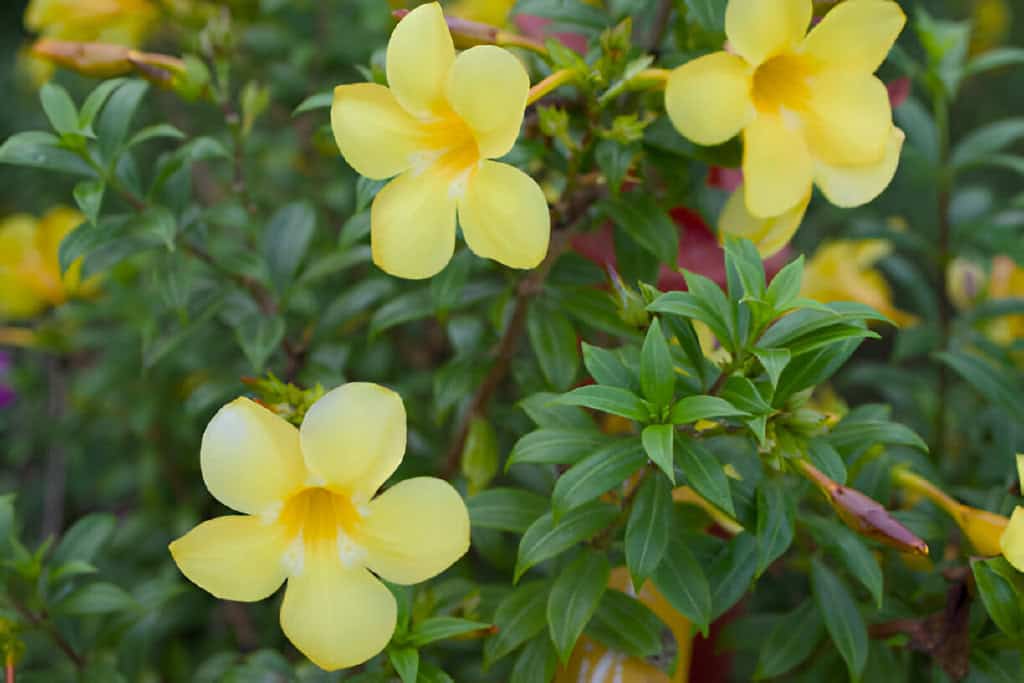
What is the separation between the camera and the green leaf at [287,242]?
45.6 inches

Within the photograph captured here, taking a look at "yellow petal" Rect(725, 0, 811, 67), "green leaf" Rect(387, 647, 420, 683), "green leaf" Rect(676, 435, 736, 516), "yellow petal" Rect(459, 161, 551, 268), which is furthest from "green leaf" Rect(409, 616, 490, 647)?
"yellow petal" Rect(725, 0, 811, 67)

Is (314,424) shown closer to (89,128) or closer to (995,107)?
(89,128)

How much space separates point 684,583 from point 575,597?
4.0 inches

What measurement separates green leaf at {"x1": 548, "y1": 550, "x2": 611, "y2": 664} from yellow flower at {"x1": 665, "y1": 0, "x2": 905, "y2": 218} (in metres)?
0.36

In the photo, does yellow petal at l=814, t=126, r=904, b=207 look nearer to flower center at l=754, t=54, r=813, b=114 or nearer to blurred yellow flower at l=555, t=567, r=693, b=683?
flower center at l=754, t=54, r=813, b=114

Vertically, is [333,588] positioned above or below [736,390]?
below

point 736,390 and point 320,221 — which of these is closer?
point 736,390

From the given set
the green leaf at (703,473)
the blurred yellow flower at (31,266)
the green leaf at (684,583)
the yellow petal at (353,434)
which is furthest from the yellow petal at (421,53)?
the blurred yellow flower at (31,266)

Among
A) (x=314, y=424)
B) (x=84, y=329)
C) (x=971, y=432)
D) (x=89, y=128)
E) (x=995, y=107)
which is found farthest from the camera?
(x=995, y=107)

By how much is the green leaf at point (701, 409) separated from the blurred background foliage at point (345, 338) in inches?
4.1

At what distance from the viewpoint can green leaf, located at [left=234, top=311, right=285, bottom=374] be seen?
1.02 metres

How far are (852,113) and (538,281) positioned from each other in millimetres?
373

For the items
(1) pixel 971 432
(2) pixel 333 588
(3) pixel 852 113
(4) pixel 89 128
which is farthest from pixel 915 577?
(4) pixel 89 128

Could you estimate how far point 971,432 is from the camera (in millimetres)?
1317
